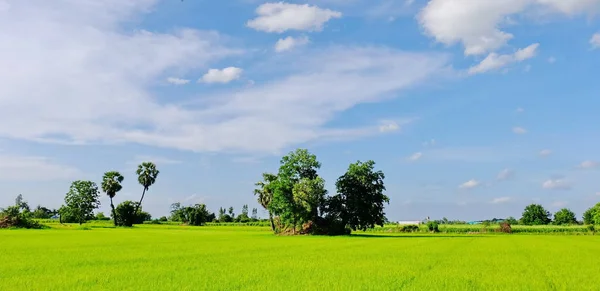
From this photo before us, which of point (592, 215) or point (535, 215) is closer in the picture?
point (592, 215)

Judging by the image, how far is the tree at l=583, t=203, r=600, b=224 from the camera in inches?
5026

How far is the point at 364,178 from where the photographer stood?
74.1 metres

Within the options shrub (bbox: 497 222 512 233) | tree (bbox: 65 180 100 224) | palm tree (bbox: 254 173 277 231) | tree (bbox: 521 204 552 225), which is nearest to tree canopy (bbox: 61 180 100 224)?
tree (bbox: 65 180 100 224)

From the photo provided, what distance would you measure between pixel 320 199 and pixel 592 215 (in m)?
110

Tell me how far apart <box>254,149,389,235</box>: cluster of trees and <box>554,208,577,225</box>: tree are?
13091 cm

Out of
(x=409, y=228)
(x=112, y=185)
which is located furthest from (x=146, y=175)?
(x=409, y=228)

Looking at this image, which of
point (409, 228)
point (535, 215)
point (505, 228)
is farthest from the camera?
point (535, 215)

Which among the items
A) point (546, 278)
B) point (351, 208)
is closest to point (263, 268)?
point (546, 278)

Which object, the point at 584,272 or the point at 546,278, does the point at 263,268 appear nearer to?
the point at 546,278

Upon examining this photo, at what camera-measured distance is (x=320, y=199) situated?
71188 millimetres

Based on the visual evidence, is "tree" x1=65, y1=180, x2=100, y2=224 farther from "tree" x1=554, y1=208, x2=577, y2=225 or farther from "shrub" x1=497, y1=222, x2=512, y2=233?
"tree" x1=554, y1=208, x2=577, y2=225

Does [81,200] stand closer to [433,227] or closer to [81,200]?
[81,200]

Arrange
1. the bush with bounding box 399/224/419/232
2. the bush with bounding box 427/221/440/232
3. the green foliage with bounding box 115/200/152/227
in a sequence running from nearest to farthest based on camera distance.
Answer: the bush with bounding box 399/224/419/232
the bush with bounding box 427/221/440/232
the green foliage with bounding box 115/200/152/227

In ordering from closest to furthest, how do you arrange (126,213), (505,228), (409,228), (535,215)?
1. (505,228)
2. (409,228)
3. (126,213)
4. (535,215)
